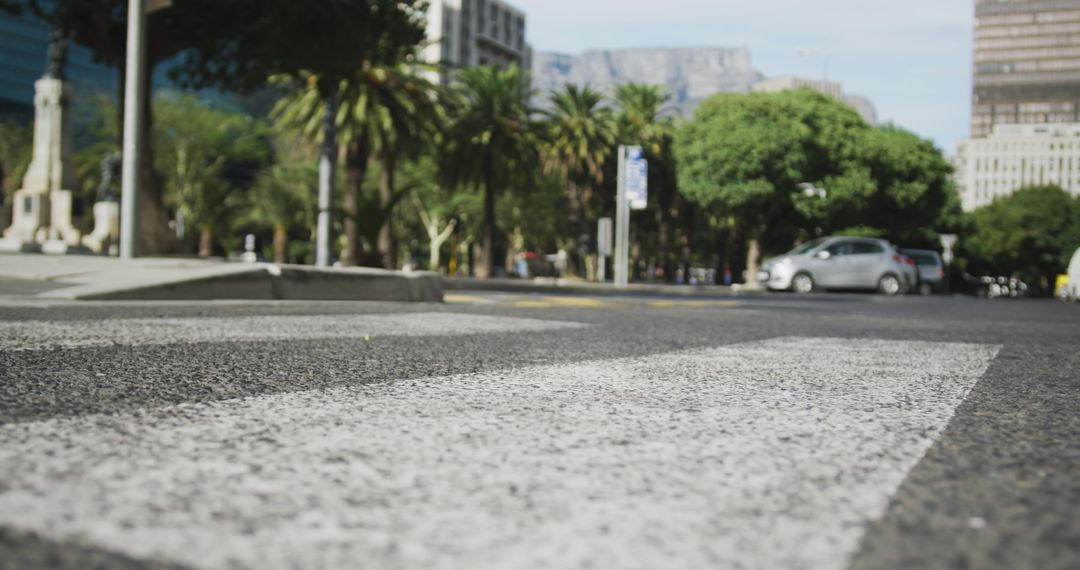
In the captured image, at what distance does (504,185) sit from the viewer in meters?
40.9

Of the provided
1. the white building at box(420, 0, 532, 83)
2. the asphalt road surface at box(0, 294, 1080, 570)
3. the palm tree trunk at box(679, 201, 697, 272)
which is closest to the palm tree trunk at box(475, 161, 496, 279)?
the palm tree trunk at box(679, 201, 697, 272)

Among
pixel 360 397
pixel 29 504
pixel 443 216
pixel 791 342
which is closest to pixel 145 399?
pixel 360 397

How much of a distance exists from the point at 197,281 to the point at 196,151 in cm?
4651

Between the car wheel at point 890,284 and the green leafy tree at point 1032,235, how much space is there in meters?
49.5

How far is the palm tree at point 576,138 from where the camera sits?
152 ft

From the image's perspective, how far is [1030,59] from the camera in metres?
196

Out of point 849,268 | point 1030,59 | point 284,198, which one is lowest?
point 849,268

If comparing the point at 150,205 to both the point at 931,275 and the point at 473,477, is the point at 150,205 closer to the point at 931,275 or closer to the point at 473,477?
the point at 473,477

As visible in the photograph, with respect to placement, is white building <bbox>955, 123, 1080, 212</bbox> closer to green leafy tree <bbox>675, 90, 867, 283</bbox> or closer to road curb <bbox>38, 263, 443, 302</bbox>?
green leafy tree <bbox>675, 90, 867, 283</bbox>

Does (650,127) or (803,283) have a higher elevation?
(650,127)

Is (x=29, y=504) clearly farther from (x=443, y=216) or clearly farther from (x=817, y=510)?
(x=443, y=216)

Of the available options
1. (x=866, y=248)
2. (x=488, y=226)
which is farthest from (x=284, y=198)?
(x=866, y=248)

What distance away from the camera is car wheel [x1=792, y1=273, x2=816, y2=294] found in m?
24.6

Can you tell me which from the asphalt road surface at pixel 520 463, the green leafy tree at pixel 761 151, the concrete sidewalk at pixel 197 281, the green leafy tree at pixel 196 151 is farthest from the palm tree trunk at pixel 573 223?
the asphalt road surface at pixel 520 463
